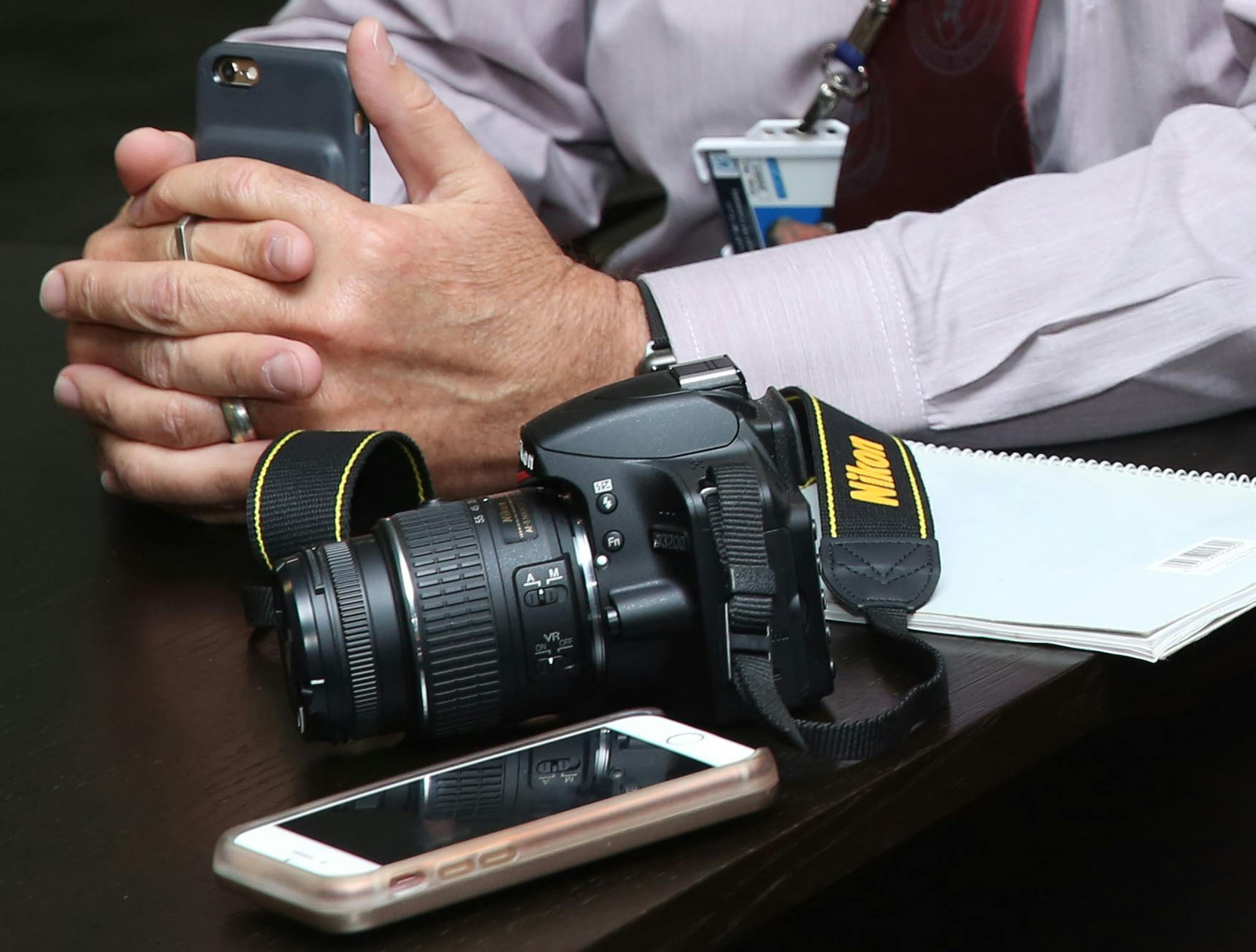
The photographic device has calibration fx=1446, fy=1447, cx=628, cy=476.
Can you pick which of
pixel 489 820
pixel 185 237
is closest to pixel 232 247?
pixel 185 237

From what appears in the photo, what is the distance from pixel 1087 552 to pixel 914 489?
80 millimetres

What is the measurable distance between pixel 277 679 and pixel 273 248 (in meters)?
0.25

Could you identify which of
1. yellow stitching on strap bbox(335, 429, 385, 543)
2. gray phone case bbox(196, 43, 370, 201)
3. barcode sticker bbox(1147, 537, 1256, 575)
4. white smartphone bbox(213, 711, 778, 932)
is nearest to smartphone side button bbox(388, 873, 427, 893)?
white smartphone bbox(213, 711, 778, 932)

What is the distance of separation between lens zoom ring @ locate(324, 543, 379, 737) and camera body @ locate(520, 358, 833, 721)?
3.3 inches

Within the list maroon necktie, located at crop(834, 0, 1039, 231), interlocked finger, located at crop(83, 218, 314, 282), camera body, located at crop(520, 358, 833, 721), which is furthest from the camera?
maroon necktie, located at crop(834, 0, 1039, 231)

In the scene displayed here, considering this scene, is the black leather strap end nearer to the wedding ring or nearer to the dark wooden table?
the dark wooden table

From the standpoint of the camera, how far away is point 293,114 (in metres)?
0.77

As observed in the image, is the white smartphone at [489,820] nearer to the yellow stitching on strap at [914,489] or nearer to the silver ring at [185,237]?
the yellow stitching on strap at [914,489]

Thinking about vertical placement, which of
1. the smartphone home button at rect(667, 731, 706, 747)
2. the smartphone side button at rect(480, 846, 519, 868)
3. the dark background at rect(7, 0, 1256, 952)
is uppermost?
the smartphone side button at rect(480, 846, 519, 868)

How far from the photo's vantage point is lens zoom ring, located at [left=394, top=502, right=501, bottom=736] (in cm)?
50

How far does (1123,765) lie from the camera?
797mm

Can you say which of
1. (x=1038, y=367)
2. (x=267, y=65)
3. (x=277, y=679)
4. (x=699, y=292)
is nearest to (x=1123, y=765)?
(x=1038, y=367)

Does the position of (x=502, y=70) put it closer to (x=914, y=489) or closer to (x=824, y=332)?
(x=824, y=332)

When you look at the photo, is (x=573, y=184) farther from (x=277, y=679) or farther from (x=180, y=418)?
(x=277, y=679)
